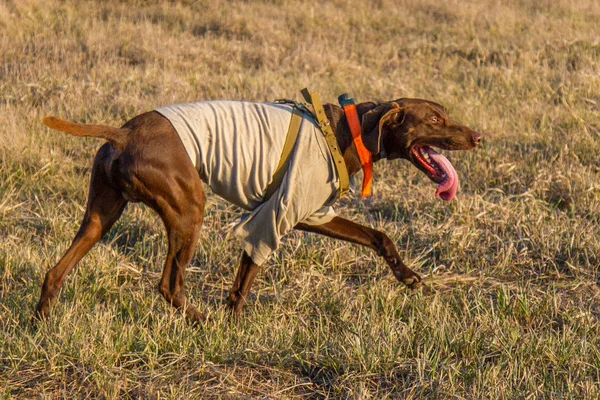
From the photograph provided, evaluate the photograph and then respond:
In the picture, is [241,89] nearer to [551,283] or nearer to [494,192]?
[494,192]

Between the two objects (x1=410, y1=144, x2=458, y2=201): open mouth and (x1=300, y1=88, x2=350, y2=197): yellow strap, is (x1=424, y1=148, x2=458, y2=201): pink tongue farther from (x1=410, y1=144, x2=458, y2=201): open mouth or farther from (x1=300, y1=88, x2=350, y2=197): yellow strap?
(x1=300, y1=88, x2=350, y2=197): yellow strap

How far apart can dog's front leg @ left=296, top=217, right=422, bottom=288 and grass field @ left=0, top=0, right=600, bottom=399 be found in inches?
5.0

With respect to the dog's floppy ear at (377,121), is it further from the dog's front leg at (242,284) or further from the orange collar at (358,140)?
the dog's front leg at (242,284)

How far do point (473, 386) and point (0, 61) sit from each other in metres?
7.36

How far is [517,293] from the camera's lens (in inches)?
181

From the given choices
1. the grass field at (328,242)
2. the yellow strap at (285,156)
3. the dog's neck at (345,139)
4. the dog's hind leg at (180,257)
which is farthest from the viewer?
the dog's neck at (345,139)

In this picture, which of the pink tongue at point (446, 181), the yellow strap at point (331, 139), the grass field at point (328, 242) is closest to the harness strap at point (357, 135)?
the yellow strap at point (331, 139)

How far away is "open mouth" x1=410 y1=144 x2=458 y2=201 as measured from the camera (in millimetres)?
4496

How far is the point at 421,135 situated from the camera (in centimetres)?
447

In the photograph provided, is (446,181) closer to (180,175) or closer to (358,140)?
(358,140)

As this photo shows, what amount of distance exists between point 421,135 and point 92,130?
1669 mm

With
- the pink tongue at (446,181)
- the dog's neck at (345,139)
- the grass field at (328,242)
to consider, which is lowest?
the grass field at (328,242)

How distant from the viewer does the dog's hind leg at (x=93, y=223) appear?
412cm

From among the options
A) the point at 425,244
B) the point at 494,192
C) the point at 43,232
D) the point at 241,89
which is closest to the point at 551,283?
the point at 425,244
